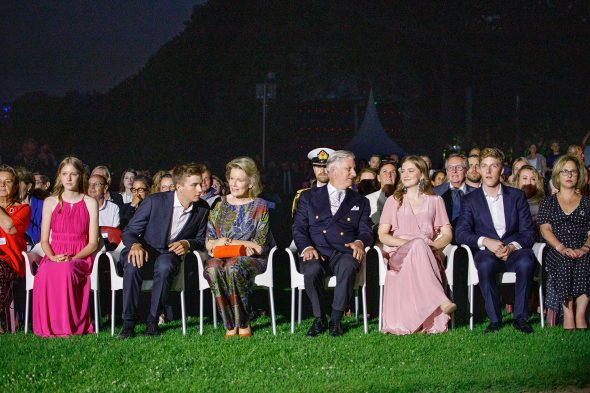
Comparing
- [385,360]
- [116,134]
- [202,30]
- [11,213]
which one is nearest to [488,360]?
[385,360]

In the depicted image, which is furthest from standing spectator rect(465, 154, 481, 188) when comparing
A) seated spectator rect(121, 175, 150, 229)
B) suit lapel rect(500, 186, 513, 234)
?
seated spectator rect(121, 175, 150, 229)

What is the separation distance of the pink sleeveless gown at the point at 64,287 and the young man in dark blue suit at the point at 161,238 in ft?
1.47

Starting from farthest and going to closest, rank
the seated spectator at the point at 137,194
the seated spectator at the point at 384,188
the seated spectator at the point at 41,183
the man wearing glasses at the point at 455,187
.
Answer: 1. the seated spectator at the point at 41,183
2. the seated spectator at the point at 137,194
3. the seated spectator at the point at 384,188
4. the man wearing glasses at the point at 455,187

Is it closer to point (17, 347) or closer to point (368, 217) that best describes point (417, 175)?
point (368, 217)

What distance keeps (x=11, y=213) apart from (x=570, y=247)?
5.46 meters

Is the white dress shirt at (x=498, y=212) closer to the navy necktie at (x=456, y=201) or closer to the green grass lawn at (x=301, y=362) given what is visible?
the navy necktie at (x=456, y=201)

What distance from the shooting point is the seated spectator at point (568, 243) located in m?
8.39

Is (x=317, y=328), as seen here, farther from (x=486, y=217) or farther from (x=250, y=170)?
(x=486, y=217)

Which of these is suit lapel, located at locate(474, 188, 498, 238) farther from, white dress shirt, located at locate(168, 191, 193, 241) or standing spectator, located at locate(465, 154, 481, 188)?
white dress shirt, located at locate(168, 191, 193, 241)

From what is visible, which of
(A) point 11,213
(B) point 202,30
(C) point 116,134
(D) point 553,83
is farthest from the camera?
(B) point 202,30

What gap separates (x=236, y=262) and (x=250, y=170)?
922mm

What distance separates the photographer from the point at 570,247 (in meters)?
8.68

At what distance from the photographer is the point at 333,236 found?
8.62 metres

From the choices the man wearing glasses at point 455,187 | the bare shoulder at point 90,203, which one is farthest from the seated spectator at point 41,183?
the man wearing glasses at point 455,187
